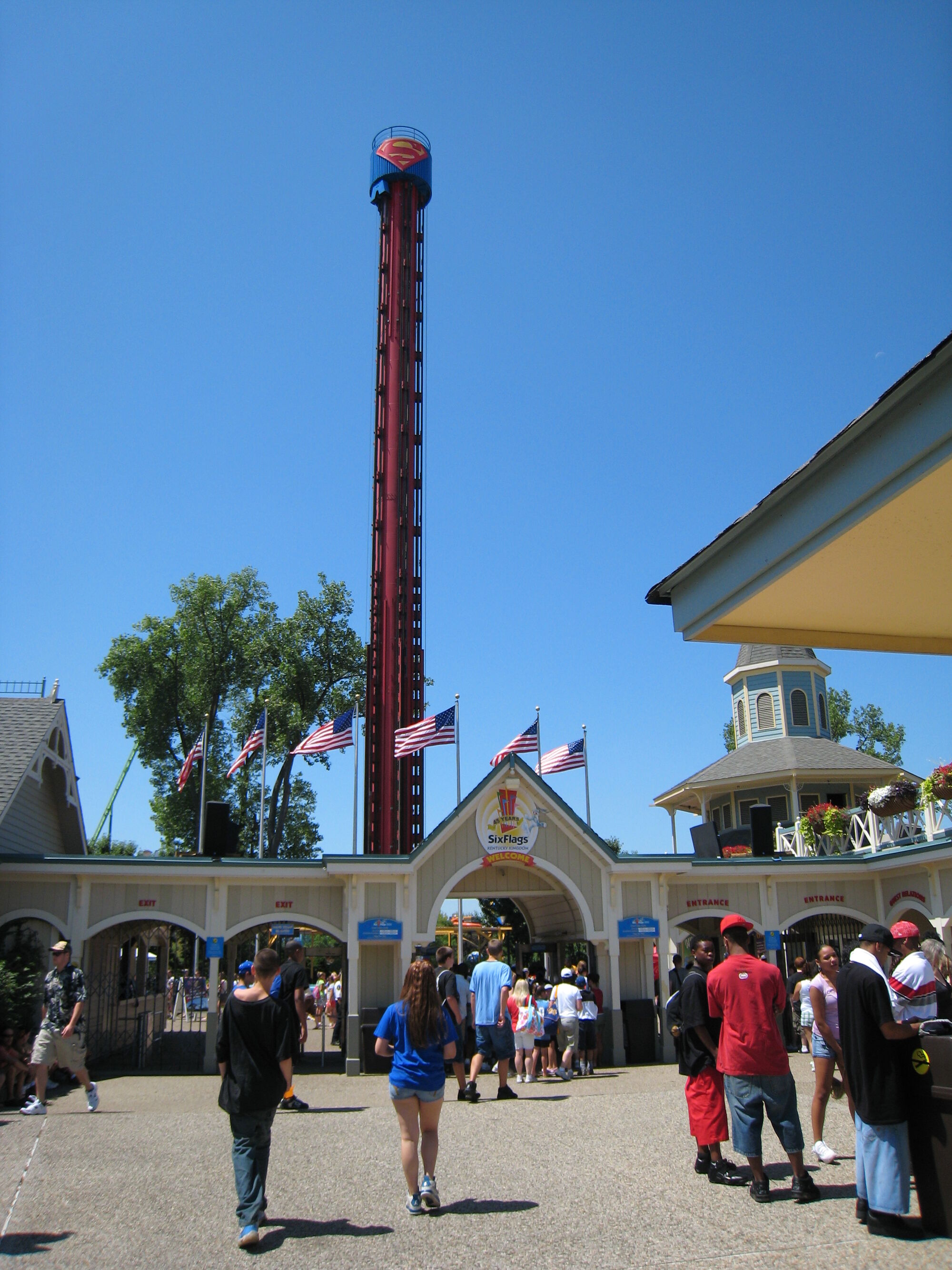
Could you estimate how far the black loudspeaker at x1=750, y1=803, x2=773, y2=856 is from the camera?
20500 mm

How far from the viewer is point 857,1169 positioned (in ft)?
18.5

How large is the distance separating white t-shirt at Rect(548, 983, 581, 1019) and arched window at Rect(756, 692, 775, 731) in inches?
640

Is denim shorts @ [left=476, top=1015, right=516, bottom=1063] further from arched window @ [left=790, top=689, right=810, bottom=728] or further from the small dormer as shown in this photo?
arched window @ [left=790, top=689, right=810, bottom=728]

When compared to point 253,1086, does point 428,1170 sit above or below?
below

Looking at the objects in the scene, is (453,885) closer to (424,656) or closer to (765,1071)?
(765,1071)

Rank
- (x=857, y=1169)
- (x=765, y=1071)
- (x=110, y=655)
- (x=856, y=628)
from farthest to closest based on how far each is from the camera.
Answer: (x=110, y=655) → (x=856, y=628) → (x=765, y=1071) → (x=857, y=1169)

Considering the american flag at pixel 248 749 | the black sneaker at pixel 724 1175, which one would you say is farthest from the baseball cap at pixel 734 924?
the american flag at pixel 248 749

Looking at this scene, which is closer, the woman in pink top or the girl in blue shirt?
the girl in blue shirt

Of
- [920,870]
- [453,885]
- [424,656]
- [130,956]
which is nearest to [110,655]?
[424,656]

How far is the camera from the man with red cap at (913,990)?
573 cm

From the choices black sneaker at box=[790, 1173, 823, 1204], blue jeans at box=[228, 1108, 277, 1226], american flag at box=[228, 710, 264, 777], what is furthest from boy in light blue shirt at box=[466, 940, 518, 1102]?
american flag at box=[228, 710, 264, 777]

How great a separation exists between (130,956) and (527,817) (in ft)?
43.3

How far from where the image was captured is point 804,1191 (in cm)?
623

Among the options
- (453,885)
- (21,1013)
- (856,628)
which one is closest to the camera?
(856,628)
